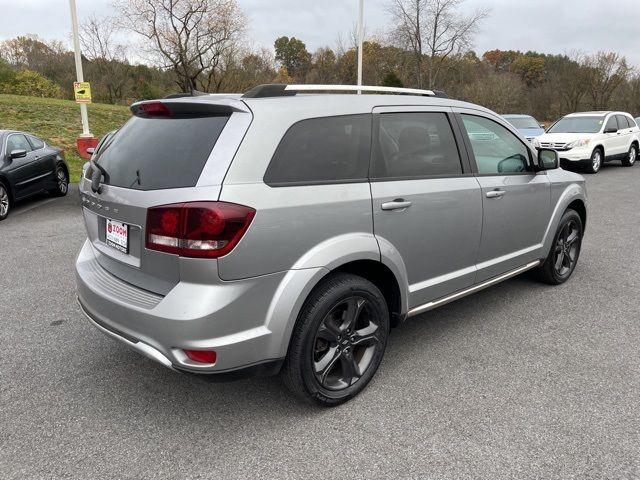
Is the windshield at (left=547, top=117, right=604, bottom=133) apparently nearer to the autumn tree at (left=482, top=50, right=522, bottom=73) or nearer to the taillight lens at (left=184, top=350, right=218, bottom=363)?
the taillight lens at (left=184, top=350, right=218, bottom=363)

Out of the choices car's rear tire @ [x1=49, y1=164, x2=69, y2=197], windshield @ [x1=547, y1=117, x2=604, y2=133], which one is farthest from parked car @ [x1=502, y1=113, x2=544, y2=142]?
car's rear tire @ [x1=49, y1=164, x2=69, y2=197]

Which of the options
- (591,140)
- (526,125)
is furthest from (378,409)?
(526,125)

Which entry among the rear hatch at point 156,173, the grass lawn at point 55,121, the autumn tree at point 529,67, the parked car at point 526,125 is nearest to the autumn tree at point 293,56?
the autumn tree at point 529,67

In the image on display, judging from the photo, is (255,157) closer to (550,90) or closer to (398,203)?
(398,203)

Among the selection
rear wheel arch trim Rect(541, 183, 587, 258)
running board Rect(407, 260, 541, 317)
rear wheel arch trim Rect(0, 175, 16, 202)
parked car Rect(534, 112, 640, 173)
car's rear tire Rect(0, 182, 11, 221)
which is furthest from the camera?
parked car Rect(534, 112, 640, 173)

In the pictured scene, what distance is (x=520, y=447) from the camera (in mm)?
2432

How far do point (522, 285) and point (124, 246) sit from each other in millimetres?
3689

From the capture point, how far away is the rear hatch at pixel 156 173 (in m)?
2.33

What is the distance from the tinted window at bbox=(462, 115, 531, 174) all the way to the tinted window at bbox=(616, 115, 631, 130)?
13545 mm

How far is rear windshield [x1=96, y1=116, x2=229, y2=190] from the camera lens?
2389 millimetres

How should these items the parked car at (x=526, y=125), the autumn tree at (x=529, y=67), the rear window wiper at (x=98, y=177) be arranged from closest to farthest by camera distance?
the rear window wiper at (x=98, y=177)
the parked car at (x=526, y=125)
the autumn tree at (x=529, y=67)

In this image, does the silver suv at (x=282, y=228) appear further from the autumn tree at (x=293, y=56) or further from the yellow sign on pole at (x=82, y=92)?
the autumn tree at (x=293, y=56)

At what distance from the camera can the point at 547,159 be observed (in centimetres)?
424

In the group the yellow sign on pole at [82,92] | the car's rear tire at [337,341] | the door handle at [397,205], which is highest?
the yellow sign on pole at [82,92]
